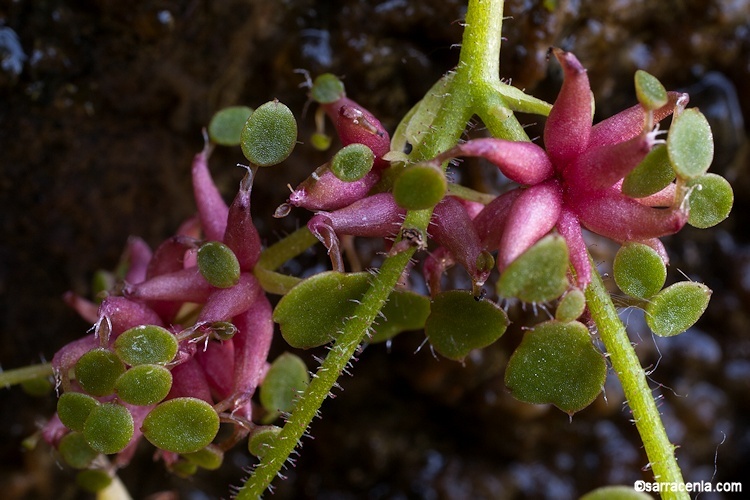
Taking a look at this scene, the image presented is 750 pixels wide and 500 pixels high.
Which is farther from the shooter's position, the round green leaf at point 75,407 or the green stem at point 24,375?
the green stem at point 24,375

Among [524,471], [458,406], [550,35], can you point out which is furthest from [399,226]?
[524,471]

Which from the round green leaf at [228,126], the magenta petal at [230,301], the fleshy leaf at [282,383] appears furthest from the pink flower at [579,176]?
the round green leaf at [228,126]

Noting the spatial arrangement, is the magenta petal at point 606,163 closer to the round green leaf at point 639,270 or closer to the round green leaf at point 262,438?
the round green leaf at point 639,270

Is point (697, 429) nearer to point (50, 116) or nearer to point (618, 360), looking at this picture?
point (618, 360)

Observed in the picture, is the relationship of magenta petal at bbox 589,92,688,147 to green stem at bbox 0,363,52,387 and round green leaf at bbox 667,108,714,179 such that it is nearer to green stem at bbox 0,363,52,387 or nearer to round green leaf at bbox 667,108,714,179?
round green leaf at bbox 667,108,714,179

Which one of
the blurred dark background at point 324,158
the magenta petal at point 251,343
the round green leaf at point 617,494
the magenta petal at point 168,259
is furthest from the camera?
the blurred dark background at point 324,158

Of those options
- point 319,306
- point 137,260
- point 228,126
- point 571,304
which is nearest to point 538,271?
point 571,304

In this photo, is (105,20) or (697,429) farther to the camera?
(697,429)
